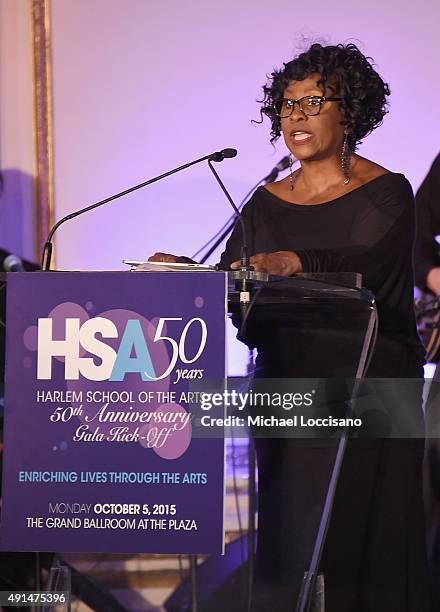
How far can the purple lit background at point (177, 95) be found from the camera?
3.60m

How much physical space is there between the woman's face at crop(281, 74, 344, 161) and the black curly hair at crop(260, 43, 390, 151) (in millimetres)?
19

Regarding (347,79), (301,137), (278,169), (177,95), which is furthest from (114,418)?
(177,95)

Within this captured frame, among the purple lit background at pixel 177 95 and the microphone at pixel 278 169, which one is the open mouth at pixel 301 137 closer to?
the microphone at pixel 278 169

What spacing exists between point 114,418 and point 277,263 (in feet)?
1.75

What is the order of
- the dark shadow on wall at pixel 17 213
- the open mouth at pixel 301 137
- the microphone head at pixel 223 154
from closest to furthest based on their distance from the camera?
the microphone head at pixel 223 154
the open mouth at pixel 301 137
the dark shadow on wall at pixel 17 213

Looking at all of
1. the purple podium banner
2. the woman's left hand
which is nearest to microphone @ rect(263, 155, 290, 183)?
the woman's left hand

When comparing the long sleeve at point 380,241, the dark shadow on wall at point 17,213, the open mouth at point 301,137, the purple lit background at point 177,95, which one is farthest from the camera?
the dark shadow on wall at point 17,213

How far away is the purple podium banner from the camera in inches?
79.1

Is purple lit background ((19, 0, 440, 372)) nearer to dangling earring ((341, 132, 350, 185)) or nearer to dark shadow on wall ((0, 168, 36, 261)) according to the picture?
dark shadow on wall ((0, 168, 36, 261))

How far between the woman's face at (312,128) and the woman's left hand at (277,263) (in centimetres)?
55

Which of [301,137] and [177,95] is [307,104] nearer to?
[301,137]

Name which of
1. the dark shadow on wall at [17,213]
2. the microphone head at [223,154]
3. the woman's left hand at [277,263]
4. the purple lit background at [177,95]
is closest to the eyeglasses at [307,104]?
the microphone head at [223,154]

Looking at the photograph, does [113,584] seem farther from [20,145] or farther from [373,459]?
[20,145]

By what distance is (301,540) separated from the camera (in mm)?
2455
